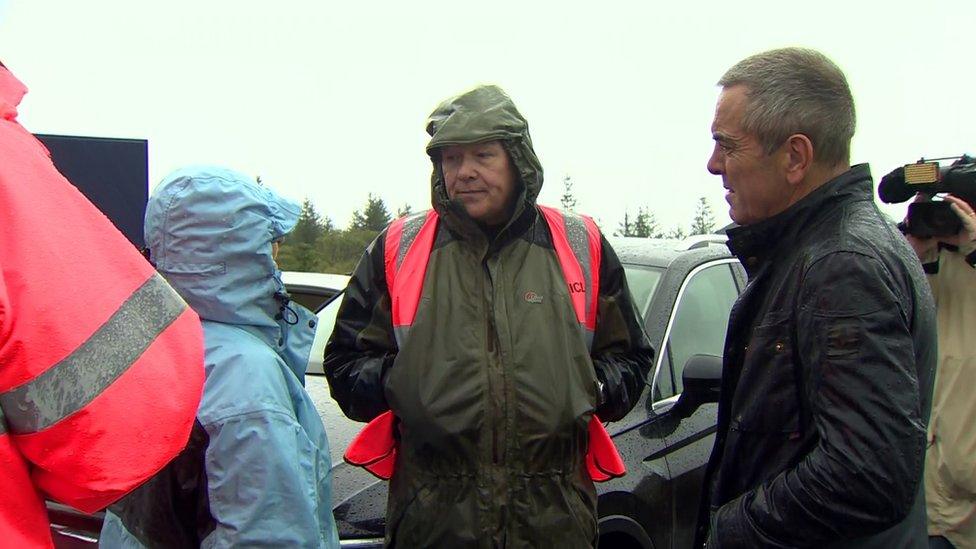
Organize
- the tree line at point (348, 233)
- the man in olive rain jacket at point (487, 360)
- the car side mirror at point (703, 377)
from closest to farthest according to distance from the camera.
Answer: the man in olive rain jacket at point (487, 360) → the car side mirror at point (703, 377) → the tree line at point (348, 233)

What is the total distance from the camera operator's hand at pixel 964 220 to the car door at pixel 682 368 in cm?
118

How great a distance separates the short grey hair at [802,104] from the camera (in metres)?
1.83

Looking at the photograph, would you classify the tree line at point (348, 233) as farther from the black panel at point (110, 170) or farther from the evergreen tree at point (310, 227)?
the black panel at point (110, 170)

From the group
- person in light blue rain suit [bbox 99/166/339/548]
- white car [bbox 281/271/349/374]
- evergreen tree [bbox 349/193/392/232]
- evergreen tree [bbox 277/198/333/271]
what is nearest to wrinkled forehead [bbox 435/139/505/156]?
person in light blue rain suit [bbox 99/166/339/548]

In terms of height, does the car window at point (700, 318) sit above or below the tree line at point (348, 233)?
above

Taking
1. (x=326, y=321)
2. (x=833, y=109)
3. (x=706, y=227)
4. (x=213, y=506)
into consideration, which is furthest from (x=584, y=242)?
(x=706, y=227)

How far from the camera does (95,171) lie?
141 inches

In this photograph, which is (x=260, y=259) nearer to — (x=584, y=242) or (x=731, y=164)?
(x=584, y=242)

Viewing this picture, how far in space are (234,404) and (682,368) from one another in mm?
2269

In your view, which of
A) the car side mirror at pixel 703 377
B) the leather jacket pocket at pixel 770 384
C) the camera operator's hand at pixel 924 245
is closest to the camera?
the leather jacket pocket at pixel 770 384

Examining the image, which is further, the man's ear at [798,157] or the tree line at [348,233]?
the tree line at [348,233]

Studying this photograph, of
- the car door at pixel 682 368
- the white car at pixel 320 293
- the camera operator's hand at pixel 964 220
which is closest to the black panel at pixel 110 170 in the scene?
the white car at pixel 320 293

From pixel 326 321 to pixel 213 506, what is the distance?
2581 mm

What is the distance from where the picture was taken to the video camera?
2.88 meters
